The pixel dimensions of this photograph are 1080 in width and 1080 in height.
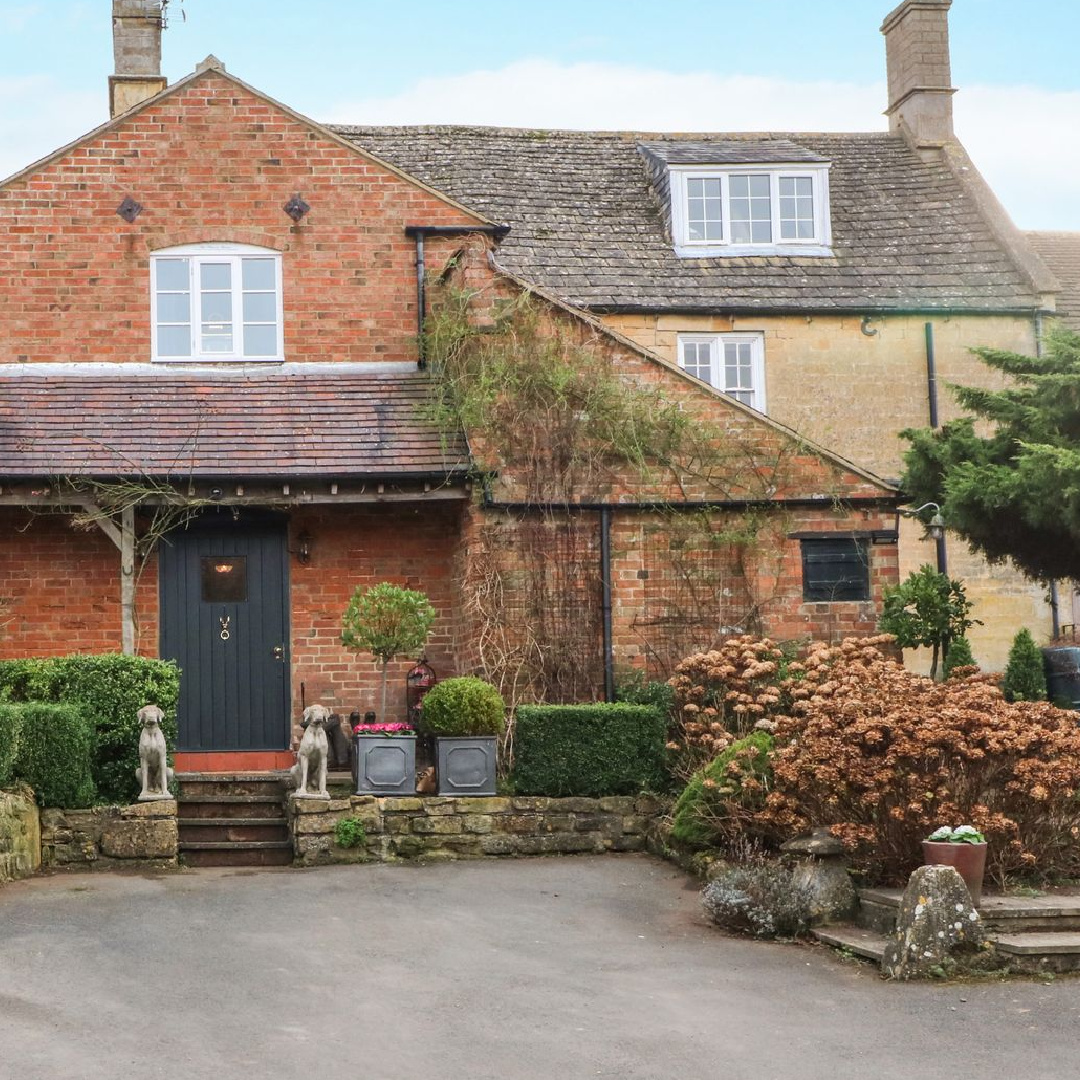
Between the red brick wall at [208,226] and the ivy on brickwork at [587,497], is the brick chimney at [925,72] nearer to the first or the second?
the red brick wall at [208,226]

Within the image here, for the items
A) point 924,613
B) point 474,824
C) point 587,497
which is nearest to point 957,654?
point 924,613

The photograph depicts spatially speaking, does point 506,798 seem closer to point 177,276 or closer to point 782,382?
point 177,276

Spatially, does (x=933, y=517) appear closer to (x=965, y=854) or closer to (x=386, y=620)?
(x=386, y=620)

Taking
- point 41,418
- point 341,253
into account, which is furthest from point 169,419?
point 341,253

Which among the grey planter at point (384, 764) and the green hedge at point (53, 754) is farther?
the grey planter at point (384, 764)

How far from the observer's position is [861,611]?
16453 mm

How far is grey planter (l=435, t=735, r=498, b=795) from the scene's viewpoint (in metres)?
14.3

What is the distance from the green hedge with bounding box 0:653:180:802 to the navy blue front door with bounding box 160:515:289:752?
2160mm

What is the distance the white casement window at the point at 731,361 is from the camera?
21.1 m

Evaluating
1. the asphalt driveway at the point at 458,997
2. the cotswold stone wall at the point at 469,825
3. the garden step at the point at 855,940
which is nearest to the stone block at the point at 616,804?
the cotswold stone wall at the point at 469,825

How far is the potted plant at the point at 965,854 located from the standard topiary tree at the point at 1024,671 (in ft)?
29.6

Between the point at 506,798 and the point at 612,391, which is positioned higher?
the point at 612,391

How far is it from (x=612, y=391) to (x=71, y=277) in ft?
20.1

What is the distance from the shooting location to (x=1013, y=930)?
9867 millimetres
